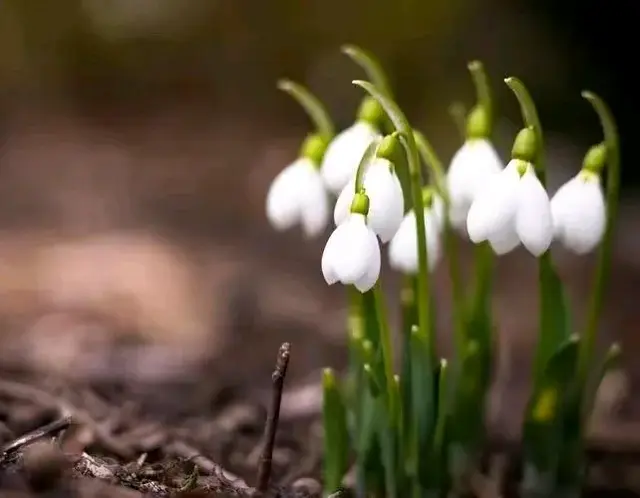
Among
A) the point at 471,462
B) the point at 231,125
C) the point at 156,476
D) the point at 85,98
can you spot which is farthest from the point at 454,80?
the point at 156,476

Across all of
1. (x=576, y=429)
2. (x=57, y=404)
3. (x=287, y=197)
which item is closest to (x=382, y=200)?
(x=287, y=197)

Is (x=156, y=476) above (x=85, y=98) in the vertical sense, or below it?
below

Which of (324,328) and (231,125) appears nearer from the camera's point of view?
(324,328)

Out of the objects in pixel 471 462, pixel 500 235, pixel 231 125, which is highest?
pixel 231 125

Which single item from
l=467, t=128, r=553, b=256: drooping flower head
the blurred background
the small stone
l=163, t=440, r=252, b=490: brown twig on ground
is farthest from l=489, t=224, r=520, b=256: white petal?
the blurred background

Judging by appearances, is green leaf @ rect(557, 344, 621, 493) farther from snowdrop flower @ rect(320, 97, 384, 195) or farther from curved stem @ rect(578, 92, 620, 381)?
snowdrop flower @ rect(320, 97, 384, 195)

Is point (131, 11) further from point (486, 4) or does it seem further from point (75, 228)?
point (486, 4)

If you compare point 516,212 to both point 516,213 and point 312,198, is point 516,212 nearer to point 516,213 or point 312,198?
point 516,213

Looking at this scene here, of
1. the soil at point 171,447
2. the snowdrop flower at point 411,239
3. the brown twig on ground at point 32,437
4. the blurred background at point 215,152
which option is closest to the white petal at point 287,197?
the snowdrop flower at point 411,239
